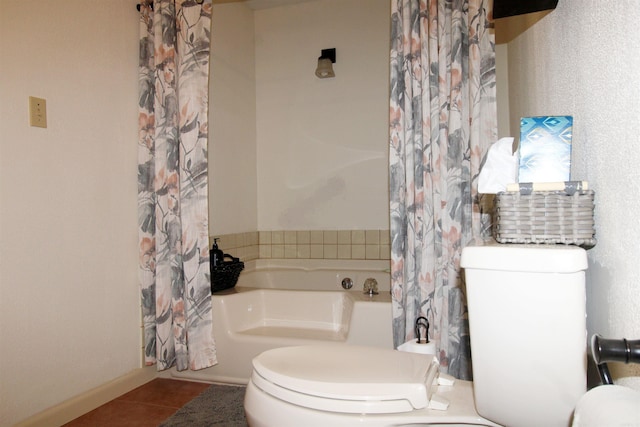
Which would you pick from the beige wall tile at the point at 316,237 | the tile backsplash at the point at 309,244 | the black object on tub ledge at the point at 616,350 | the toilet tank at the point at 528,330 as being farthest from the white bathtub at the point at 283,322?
the black object on tub ledge at the point at 616,350

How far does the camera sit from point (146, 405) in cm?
207

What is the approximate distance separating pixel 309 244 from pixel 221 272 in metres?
1.01

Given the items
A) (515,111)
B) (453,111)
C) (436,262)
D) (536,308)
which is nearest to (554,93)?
(453,111)

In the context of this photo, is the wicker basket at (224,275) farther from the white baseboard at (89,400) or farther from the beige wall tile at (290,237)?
the beige wall tile at (290,237)

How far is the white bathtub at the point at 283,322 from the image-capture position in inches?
82.7

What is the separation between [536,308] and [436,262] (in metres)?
1.03

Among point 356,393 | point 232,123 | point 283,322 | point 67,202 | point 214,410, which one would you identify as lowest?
point 214,410

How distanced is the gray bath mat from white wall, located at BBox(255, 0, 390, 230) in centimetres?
148

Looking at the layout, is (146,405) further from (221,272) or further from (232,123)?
(232,123)

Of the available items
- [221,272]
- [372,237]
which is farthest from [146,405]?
[372,237]

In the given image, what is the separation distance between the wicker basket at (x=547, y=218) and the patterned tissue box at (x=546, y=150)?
0.26 ft

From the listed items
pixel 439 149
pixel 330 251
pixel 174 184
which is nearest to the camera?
pixel 439 149

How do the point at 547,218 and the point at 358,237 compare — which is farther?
the point at 358,237

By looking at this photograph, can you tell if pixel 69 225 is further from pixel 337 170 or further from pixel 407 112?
pixel 337 170
